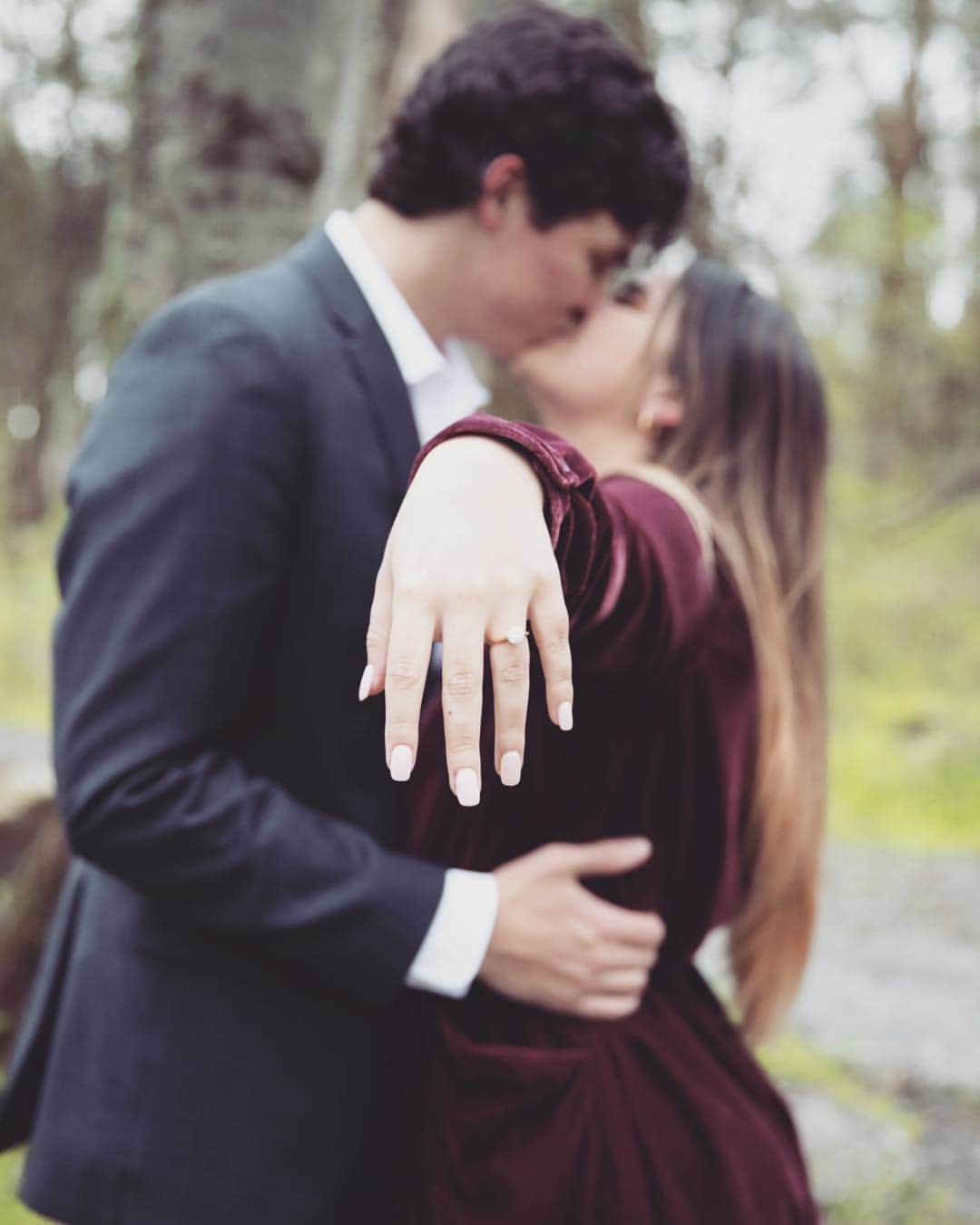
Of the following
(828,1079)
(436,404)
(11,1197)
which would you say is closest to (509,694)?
(436,404)

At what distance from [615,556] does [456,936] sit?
54cm

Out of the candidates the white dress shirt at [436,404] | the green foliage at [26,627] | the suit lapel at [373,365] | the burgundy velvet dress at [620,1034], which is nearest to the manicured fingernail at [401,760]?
the burgundy velvet dress at [620,1034]

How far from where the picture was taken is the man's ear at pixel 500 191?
1625 mm

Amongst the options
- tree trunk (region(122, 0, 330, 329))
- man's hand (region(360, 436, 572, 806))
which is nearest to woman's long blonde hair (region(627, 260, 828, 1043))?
man's hand (region(360, 436, 572, 806))

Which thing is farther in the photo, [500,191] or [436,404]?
[500,191]

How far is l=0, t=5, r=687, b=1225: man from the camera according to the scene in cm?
120

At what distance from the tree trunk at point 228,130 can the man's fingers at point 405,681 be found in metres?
2.01

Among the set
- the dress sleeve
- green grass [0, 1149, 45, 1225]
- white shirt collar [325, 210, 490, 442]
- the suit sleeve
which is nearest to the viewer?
the dress sleeve

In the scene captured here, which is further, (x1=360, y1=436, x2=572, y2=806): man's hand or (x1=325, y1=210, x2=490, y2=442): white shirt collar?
(x1=325, y1=210, x2=490, y2=442): white shirt collar

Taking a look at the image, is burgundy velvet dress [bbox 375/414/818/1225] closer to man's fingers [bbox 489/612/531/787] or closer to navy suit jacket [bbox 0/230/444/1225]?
navy suit jacket [bbox 0/230/444/1225]

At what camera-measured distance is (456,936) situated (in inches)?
50.7

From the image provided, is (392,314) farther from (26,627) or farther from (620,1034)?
(26,627)

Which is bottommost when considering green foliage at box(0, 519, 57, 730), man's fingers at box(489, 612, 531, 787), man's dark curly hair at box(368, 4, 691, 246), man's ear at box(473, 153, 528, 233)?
green foliage at box(0, 519, 57, 730)

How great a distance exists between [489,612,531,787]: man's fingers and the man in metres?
0.57
